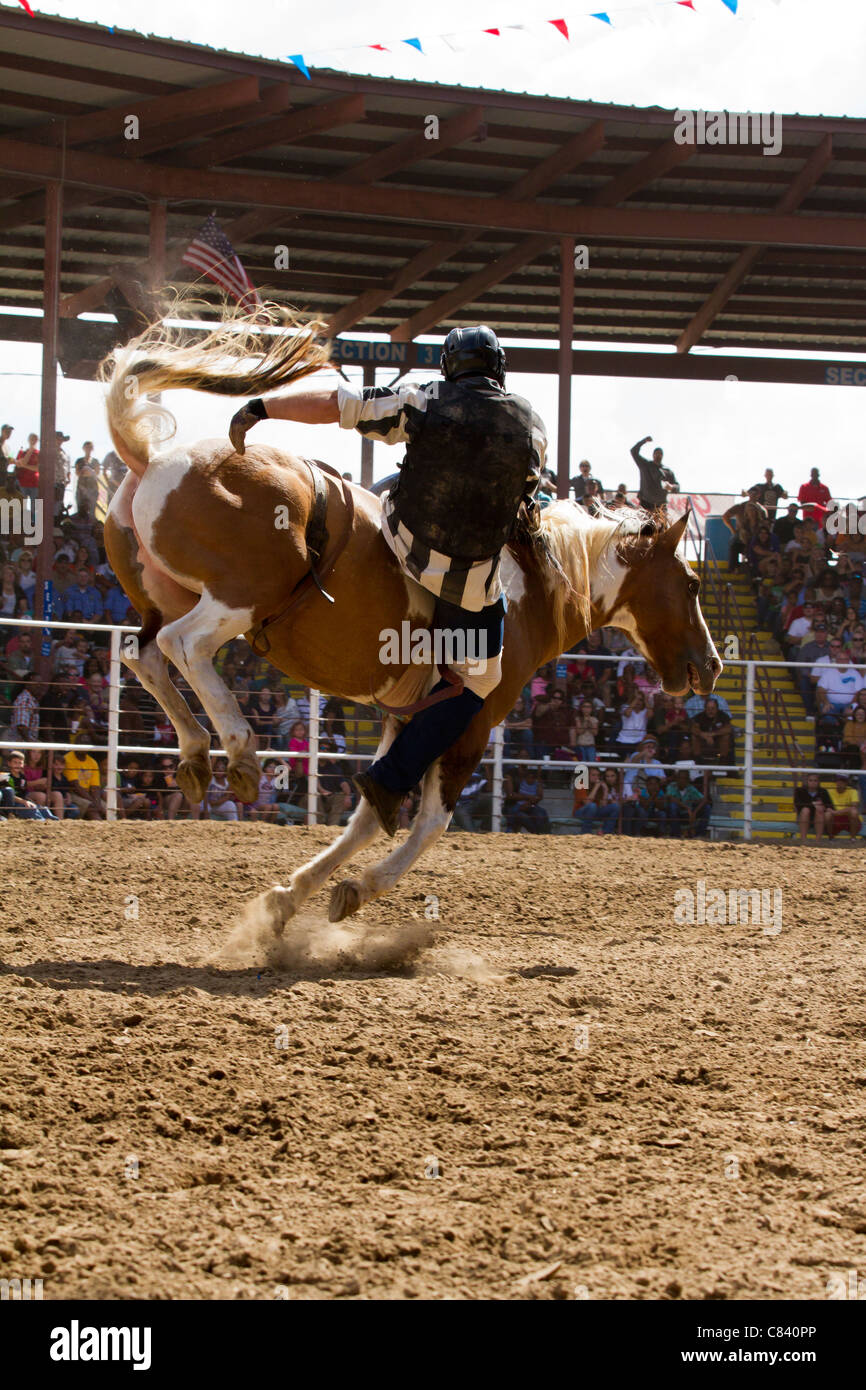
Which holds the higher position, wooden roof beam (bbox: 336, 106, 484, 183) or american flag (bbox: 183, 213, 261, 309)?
wooden roof beam (bbox: 336, 106, 484, 183)

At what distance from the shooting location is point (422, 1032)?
10.9 feet

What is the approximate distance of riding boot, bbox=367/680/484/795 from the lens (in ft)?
14.6

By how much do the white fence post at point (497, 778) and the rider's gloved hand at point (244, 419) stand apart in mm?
6709

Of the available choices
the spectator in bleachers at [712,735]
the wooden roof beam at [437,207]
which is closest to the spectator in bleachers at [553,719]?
the spectator in bleachers at [712,735]

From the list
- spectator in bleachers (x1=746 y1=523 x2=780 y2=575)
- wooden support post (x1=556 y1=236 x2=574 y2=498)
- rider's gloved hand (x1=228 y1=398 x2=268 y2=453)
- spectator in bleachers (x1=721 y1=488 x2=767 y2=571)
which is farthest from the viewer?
spectator in bleachers (x1=721 y1=488 x2=767 y2=571)

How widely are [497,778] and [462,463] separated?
22.1 feet

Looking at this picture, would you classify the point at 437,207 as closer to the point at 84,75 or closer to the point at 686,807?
A: the point at 84,75

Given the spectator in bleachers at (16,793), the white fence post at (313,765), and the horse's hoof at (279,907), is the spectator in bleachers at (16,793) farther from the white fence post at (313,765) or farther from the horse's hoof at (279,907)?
the horse's hoof at (279,907)

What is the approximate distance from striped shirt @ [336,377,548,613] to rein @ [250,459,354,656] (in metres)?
0.20

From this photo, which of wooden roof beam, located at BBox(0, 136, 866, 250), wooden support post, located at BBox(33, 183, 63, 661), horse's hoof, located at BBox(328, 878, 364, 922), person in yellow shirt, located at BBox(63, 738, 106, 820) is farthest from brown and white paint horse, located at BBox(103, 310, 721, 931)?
wooden roof beam, located at BBox(0, 136, 866, 250)

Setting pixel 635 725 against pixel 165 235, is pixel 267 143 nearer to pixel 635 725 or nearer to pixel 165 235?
pixel 165 235

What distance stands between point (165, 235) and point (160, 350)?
10079mm

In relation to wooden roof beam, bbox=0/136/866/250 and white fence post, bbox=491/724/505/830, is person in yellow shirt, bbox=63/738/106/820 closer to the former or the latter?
white fence post, bbox=491/724/505/830
